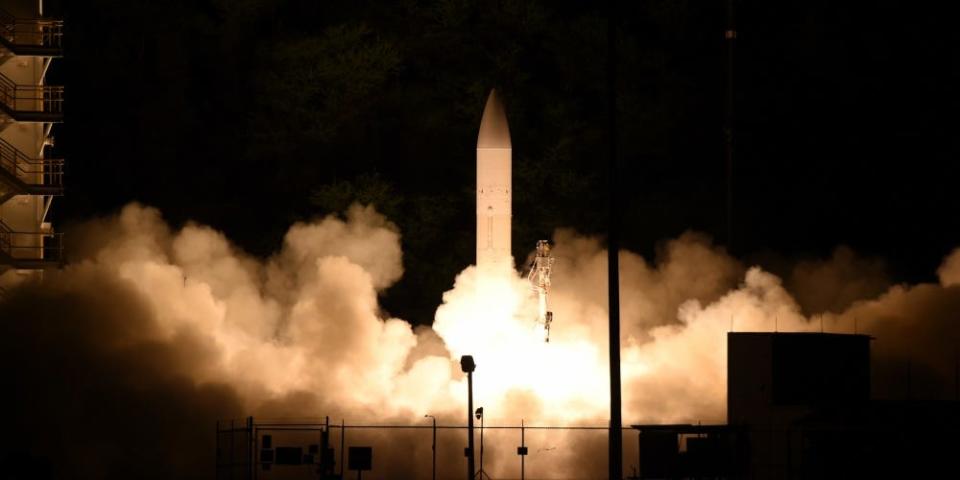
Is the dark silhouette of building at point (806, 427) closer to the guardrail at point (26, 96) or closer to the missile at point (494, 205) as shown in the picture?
the missile at point (494, 205)

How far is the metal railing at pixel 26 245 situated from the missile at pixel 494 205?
1142 centimetres

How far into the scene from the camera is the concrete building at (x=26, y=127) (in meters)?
46.6

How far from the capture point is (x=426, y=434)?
42625mm

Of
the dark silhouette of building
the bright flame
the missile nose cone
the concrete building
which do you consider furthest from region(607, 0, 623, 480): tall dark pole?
the concrete building

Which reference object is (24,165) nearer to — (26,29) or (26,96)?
(26,96)

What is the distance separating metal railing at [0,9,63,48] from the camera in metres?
47.0

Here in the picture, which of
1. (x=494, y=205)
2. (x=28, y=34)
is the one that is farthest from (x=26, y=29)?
(x=494, y=205)

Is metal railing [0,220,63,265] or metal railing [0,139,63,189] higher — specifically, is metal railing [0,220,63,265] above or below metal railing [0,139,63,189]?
below

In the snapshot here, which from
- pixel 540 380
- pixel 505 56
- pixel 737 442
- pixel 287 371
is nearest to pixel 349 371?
pixel 287 371

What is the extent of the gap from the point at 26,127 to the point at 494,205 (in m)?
13.1

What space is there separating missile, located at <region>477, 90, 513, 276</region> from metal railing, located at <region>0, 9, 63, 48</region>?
1226 cm

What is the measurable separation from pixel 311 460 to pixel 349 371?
7.93 m

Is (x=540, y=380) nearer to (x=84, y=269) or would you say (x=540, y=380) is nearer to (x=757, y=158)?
(x=84, y=269)

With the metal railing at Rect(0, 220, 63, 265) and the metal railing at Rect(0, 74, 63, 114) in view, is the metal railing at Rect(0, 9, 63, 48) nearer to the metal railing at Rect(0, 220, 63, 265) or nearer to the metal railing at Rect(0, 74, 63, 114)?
the metal railing at Rect(0, 74, 63, 114)
